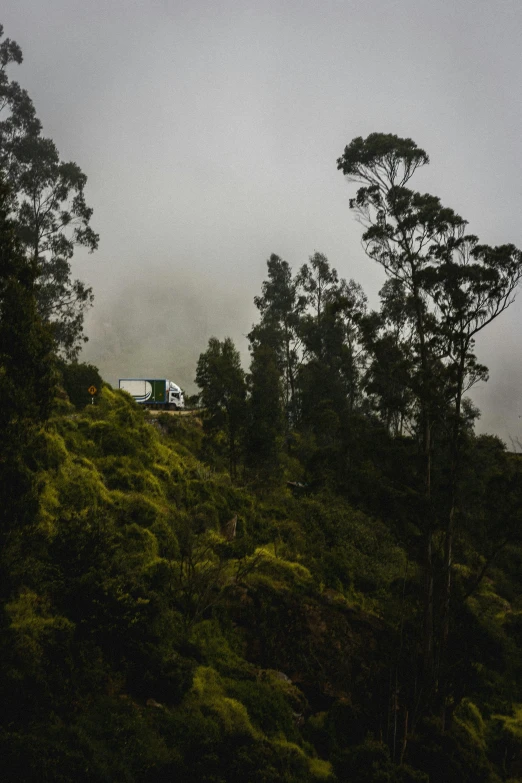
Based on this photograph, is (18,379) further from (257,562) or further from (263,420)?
(263,420)

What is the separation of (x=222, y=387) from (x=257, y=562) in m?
10.7

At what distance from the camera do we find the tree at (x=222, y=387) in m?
25.6

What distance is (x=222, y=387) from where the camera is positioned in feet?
84.3

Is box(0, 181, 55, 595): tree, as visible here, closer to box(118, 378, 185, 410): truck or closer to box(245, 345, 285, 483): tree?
box(245, 345, 285, 483): tree

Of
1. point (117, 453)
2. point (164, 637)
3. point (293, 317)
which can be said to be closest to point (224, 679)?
point (164, 637)

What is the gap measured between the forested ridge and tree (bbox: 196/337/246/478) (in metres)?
0.11

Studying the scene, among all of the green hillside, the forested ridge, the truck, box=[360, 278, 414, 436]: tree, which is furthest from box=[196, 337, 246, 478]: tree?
the truck

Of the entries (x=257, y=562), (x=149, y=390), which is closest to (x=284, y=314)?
(x=149, y=390)

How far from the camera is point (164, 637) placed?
1065 cm

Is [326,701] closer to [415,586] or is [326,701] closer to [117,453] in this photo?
[415,586]

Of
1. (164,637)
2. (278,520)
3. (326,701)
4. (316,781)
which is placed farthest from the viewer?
(278,520)

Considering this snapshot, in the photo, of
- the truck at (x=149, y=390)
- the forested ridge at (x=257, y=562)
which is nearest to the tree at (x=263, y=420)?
the forested ridge at (x=257, y=562)

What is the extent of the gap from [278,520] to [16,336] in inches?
619

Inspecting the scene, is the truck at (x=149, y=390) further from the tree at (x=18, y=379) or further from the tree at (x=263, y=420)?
the tree at (x=18, y=379)
